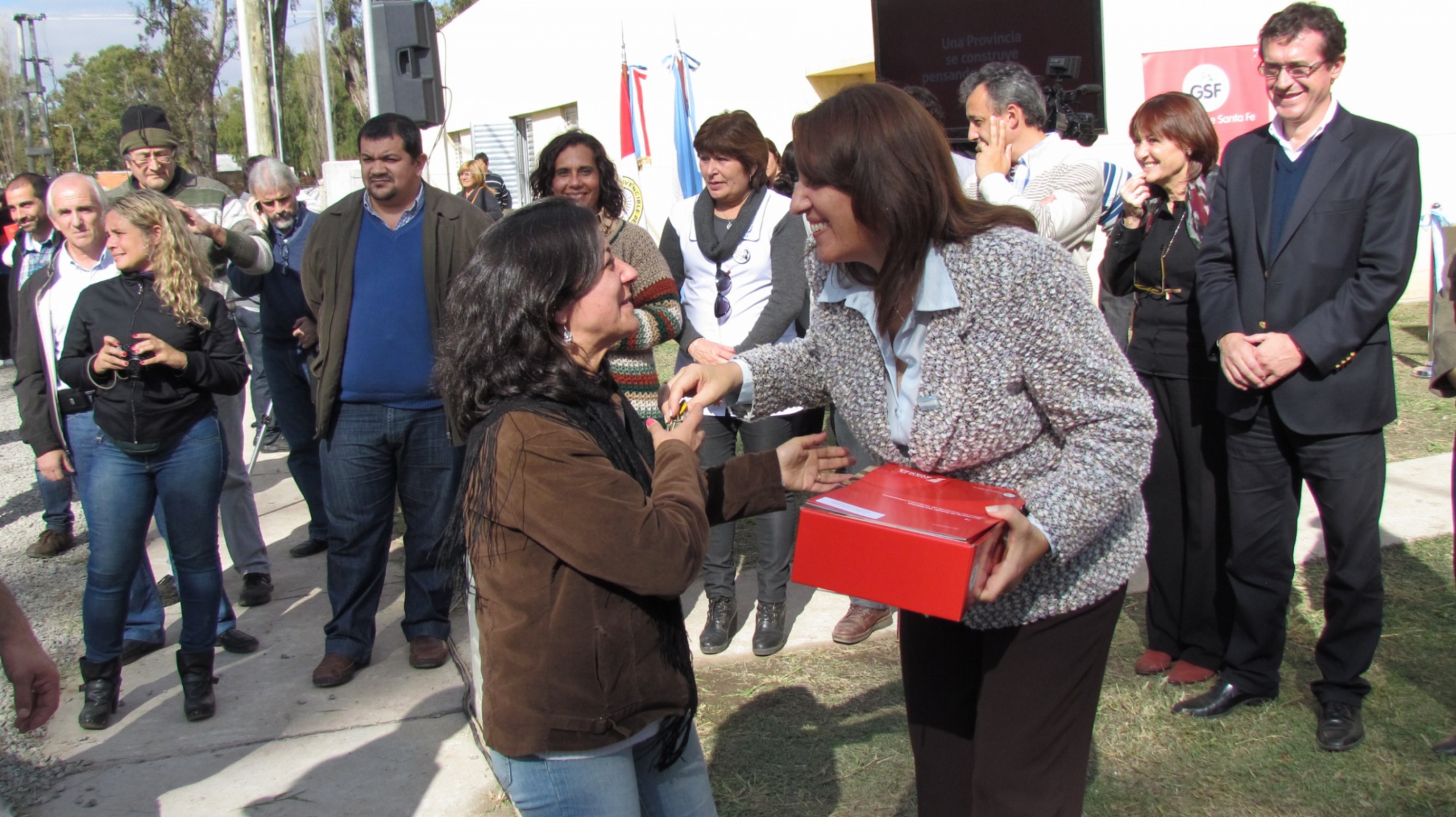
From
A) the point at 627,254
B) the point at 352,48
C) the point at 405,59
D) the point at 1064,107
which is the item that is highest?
the point at 352,48

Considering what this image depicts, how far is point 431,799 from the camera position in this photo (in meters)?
3.39

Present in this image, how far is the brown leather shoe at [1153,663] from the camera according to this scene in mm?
4004

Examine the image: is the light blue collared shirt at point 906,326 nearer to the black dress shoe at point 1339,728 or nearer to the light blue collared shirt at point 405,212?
the black dress shoe at point 1339,728

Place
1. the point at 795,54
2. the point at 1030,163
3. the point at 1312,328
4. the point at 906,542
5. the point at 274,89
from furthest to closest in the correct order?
the point at 274,89
the point at 795,54
the point at 1030,163
the point at 1312,328
the point at 906,542

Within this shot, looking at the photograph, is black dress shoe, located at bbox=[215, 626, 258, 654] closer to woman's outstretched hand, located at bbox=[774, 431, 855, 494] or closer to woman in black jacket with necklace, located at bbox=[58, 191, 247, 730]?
woman in black jacket with necklace, located at bbox=[58, 191, 247, 730]

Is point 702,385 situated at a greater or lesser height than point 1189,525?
greater

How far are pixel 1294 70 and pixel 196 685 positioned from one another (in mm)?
4324

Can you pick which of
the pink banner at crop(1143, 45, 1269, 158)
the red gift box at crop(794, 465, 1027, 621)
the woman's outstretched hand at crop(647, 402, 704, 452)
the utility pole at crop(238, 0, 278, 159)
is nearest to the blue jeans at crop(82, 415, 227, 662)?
the woman's outstretched hand at crop(647, 402, 704, 452)

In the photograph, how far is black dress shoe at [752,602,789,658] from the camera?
4406mm

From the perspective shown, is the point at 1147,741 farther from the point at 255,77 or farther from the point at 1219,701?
the point at 255,77

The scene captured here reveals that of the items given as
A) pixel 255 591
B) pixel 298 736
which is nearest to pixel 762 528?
pixel 298 736

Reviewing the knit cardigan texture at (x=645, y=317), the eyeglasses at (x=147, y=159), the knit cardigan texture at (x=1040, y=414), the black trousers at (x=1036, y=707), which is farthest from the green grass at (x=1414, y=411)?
the eyeglasses at (x=147, y=159)

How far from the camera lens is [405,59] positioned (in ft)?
20.6

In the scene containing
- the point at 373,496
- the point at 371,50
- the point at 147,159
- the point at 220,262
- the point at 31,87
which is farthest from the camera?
the point at 31,87
